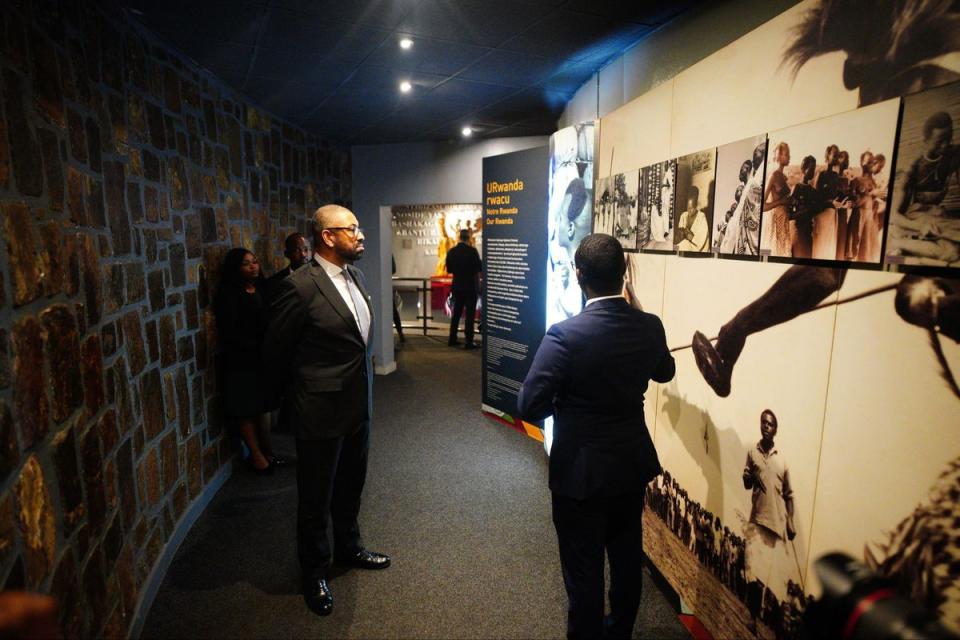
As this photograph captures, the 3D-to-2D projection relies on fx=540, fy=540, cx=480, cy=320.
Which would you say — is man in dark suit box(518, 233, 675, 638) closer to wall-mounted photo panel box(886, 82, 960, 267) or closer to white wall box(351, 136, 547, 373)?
wall-mounted photo panel box(886, 82, 960, 267)

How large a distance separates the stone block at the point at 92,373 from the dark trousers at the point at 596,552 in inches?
61.4

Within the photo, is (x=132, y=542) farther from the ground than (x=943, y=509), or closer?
closer

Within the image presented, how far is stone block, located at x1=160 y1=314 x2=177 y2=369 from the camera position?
8.98 feet

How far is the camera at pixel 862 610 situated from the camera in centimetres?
52

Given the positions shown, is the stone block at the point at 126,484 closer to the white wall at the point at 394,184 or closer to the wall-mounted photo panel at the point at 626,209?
the wall-mounted photo panel at the point at 626,209

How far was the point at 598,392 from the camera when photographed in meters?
1.60

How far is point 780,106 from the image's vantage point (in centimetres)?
165

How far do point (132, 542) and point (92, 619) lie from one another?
54 centimetres

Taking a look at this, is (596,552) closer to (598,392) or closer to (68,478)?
(598,392)

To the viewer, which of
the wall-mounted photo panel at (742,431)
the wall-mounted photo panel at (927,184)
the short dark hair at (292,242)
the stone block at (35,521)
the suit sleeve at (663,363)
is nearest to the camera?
the wall-mounted photo panel at (927,184)

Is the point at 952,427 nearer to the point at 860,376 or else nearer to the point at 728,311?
the point at 860,376

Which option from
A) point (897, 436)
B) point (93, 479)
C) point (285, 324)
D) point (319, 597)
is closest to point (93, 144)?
point (285, 324)

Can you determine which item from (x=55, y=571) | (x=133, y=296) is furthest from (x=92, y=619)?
(x=133, y=296)

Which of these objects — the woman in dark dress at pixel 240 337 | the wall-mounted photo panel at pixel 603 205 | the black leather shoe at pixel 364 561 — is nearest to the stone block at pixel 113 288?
the woman in dark dress at pixel 240 337
